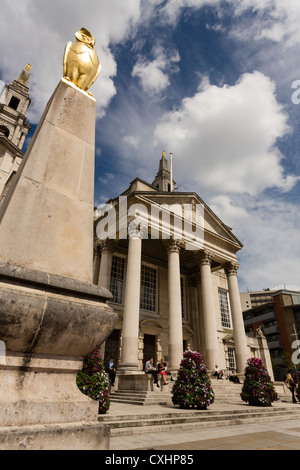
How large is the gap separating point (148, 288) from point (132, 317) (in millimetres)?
7613

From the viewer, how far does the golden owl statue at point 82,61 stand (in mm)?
3688

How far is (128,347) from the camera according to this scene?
13.9 m

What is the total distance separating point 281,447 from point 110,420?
3.68 meters

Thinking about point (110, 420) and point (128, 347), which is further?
point (128, 347)

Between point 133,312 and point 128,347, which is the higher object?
point 133,312

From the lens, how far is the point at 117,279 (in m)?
20.8

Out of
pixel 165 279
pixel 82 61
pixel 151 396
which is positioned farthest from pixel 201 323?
pixel 82 61

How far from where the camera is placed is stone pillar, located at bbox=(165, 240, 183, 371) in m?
15.3

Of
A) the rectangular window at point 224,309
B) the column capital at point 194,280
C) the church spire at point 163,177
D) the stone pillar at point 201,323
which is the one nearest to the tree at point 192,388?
the stone pillar at point 201,323

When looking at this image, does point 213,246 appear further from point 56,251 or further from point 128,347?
point 56,251

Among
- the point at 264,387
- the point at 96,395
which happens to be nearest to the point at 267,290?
the point at 264,387

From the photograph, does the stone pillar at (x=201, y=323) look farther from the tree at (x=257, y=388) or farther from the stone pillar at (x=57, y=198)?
the stone pillar at (x=57, y=198)

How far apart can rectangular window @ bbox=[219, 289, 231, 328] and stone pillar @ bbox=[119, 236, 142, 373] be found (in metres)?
13.4

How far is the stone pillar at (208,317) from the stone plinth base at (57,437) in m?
16.8
